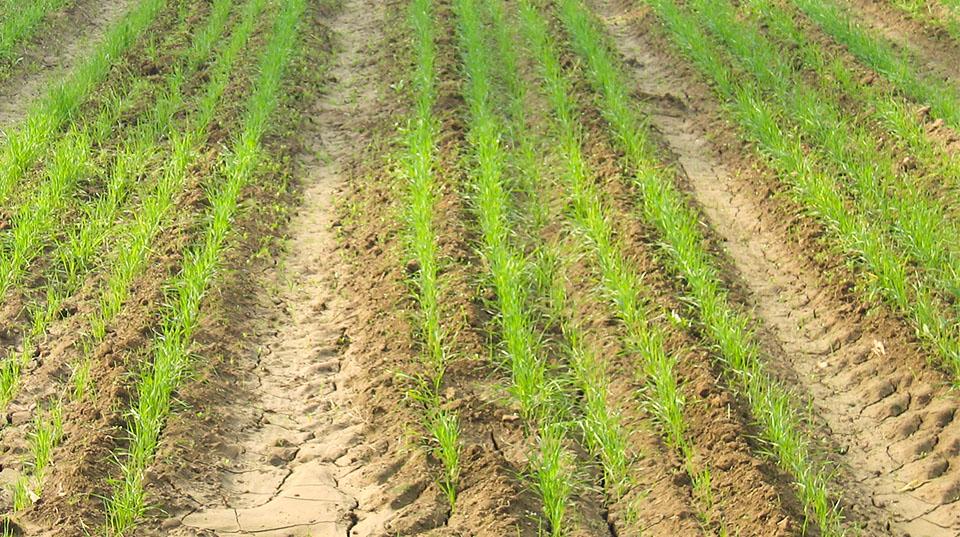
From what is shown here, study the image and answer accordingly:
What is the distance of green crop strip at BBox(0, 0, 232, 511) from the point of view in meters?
5.50

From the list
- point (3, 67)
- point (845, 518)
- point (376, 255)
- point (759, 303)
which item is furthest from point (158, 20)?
point (845, 518)

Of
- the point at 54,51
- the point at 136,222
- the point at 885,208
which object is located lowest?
the point at 54,51

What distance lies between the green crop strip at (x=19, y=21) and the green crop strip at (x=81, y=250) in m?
1.53

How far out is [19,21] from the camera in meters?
11.7

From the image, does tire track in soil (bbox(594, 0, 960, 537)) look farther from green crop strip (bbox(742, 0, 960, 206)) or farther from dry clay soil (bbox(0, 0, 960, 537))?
green crop strip (bbox(742, 0, 960, 206))

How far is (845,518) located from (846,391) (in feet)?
3.90

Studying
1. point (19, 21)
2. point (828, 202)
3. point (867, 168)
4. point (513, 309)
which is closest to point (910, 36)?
point (867, 168)

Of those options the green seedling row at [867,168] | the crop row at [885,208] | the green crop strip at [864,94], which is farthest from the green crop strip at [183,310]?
the green crop strip at [864,94]

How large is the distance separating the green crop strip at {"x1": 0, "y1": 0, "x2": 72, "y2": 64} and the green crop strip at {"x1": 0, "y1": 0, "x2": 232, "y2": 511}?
1.53 meters

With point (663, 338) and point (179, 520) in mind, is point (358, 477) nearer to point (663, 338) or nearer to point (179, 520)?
point (179, 520)

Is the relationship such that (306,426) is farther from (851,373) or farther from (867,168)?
(867,168)

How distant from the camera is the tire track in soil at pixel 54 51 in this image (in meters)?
10.2

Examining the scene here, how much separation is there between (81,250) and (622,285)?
3.04 m

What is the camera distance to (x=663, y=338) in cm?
649
